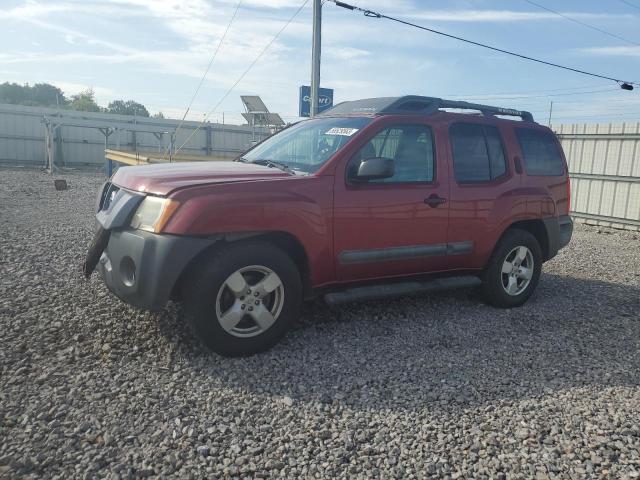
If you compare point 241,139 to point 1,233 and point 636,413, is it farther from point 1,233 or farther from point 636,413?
point 636,413

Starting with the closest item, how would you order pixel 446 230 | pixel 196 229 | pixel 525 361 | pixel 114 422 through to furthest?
pixel 114 422 → pixel 196 229 → pixel 525 361 → pixel 446 230

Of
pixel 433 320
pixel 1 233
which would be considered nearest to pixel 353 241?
pixel 433 320

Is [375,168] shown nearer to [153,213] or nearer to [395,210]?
[395,210]

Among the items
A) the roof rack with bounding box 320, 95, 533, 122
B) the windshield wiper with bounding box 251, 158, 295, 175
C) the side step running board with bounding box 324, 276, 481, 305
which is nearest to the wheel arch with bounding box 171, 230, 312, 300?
the side step running board with bounding box 324, 276, 481, 305

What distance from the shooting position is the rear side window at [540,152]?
548cm

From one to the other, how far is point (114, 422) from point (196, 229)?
50.1 inches

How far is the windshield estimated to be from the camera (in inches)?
171

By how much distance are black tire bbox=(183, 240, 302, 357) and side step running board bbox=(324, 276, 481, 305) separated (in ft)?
1.26

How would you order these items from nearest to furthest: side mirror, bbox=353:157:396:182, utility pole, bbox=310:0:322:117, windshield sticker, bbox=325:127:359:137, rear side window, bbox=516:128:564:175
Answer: side mirror, bbox=353:157:396:182 < windshield sticker, bbox=325:127:359:137 < rear side window, bbox=516:128:564:175 < utility pole, bbox=310:0:322:117

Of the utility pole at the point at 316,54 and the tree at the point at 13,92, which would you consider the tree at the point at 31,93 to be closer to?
the tree at the point at 13,92

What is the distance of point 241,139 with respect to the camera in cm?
3064

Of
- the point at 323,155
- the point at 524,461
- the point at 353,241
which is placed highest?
the point at 323,155

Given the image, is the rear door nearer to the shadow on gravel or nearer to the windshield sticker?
the shadow on gravel

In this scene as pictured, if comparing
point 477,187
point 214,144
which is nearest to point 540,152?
point 477,187
